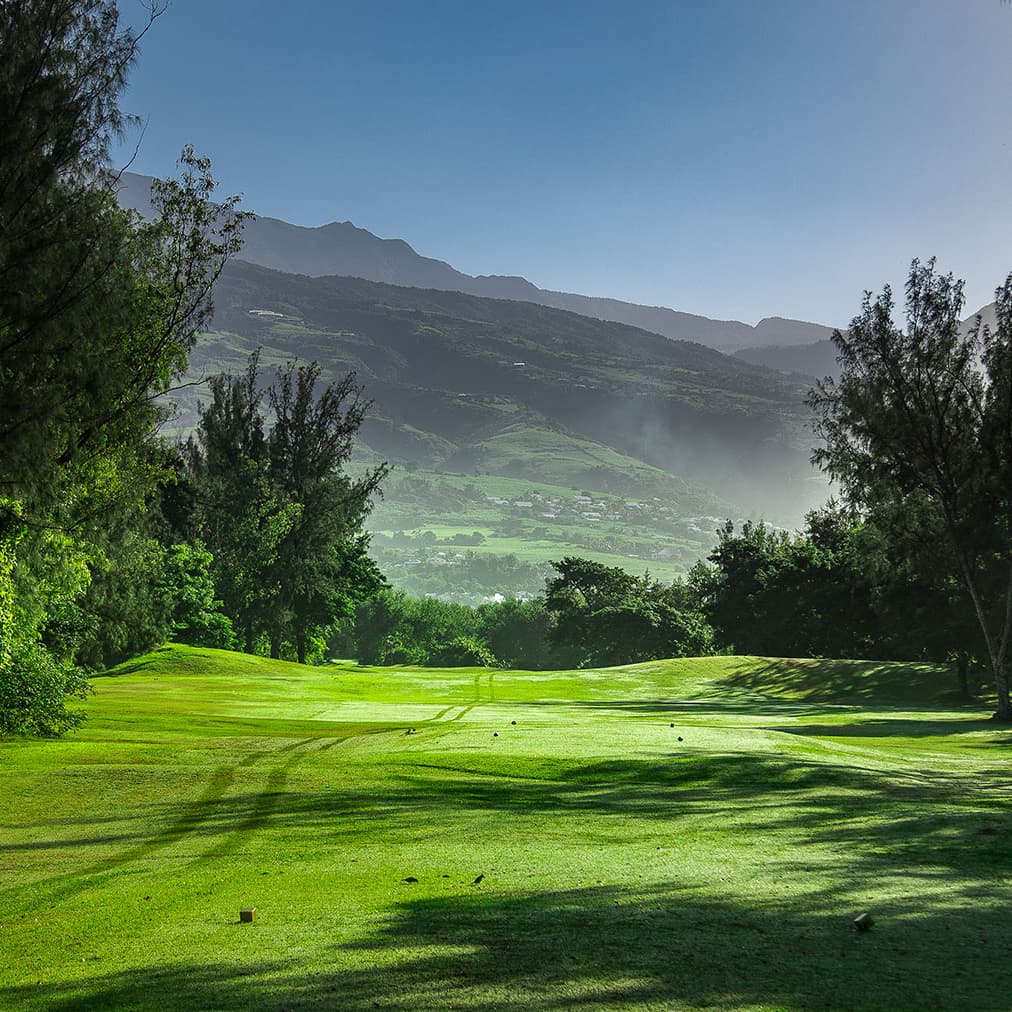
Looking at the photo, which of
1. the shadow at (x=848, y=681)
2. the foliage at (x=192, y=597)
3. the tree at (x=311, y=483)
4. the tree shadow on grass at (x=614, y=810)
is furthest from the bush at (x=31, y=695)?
the tree at (x=311, y=483)

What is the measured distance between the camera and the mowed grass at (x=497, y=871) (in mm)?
5352

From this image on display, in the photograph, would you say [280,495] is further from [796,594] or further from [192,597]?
[796,594]

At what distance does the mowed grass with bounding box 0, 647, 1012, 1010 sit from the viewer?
17.6 ft

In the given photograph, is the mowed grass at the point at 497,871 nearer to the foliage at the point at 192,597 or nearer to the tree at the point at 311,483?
the foliage at the point at 192,597

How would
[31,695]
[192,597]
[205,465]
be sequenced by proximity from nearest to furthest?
[31,695] → [192,597] → [205,465]

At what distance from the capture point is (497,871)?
8.71m

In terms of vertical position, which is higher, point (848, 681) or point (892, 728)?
point (892, 728)

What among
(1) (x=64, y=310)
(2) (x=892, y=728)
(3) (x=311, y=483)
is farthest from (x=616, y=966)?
(3) (x=311, y=483)

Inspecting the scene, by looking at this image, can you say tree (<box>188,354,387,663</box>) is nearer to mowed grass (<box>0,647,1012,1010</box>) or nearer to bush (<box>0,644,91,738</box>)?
bush (<box>0,644,91,738</box>)

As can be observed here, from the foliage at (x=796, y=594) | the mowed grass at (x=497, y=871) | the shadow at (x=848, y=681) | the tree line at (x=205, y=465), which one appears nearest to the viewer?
the mowed grass at (x=497, y=871)

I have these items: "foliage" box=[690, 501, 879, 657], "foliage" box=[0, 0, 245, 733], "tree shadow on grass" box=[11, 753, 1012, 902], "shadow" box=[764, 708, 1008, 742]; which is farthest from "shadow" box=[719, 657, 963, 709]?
"foliage" box=[0, 0, 245, 733]

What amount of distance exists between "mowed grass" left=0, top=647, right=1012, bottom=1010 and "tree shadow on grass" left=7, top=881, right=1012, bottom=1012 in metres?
0.03

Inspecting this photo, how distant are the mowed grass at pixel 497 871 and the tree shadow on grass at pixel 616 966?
0.08 ft

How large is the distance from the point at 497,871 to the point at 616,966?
3.38 m
